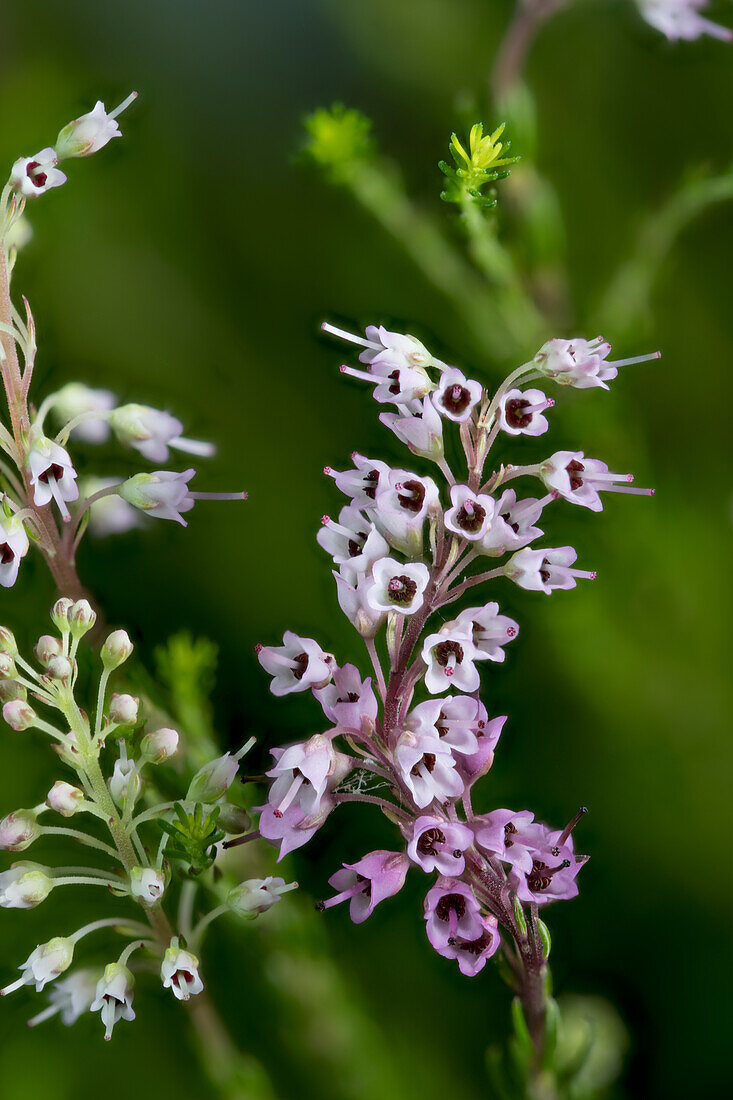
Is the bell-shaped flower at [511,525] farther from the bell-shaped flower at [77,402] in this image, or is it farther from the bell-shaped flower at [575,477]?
the bell-shaped flower at [77,402]

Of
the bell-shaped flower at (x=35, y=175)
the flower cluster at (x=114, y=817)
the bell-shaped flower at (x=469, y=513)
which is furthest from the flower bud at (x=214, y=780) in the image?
the bell-shaped flower at (x=35, y=175)

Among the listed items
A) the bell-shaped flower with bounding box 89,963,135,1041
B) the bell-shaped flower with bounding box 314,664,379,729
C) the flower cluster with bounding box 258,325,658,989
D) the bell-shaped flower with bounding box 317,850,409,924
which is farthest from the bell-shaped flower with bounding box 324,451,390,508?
the bell-shaped flower with bounding box 89,963,135,1041

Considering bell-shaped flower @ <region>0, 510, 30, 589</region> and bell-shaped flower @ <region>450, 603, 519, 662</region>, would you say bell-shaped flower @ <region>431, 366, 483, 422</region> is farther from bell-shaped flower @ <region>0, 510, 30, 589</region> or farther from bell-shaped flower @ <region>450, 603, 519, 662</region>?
bell-shaped flower @ <region>0, 510, 30, 589</region>

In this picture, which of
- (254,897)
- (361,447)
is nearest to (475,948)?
(254,897)

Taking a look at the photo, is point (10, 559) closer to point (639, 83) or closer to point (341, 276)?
point (341, 276)

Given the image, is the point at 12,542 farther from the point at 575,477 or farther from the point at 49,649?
the point at 575,477
